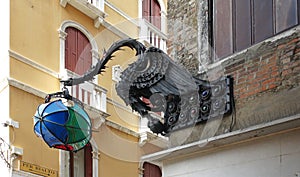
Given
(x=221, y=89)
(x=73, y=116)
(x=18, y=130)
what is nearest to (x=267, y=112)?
(x=221, y=89)

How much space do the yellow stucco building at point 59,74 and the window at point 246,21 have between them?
4.77 m

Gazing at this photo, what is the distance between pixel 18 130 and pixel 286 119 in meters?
8.87

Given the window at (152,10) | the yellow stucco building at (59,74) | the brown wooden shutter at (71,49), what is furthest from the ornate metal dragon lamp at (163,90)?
the window at (152,10)

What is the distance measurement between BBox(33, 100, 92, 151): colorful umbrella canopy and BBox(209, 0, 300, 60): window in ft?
6.19

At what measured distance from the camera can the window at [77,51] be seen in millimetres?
16578

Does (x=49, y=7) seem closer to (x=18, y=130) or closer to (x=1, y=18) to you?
(x=1, y=18)

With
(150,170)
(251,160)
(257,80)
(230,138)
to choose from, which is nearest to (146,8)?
(150,170)

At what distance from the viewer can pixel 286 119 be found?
6.60 m

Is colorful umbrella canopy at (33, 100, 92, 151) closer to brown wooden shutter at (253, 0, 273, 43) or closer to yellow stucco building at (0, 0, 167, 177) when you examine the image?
brown wooden shutter at (253, 0, 273, 43)

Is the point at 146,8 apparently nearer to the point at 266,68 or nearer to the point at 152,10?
the point at 152,10

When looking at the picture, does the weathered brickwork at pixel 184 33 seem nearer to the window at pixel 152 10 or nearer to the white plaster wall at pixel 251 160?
the white plaster wall at pixel 251 160

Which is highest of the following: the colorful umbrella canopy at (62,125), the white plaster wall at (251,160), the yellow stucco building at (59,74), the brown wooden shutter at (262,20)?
the yellow stucco building at (59,74)

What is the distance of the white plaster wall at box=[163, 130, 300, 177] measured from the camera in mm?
6719

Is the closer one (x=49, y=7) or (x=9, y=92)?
(x=9, y=92)
